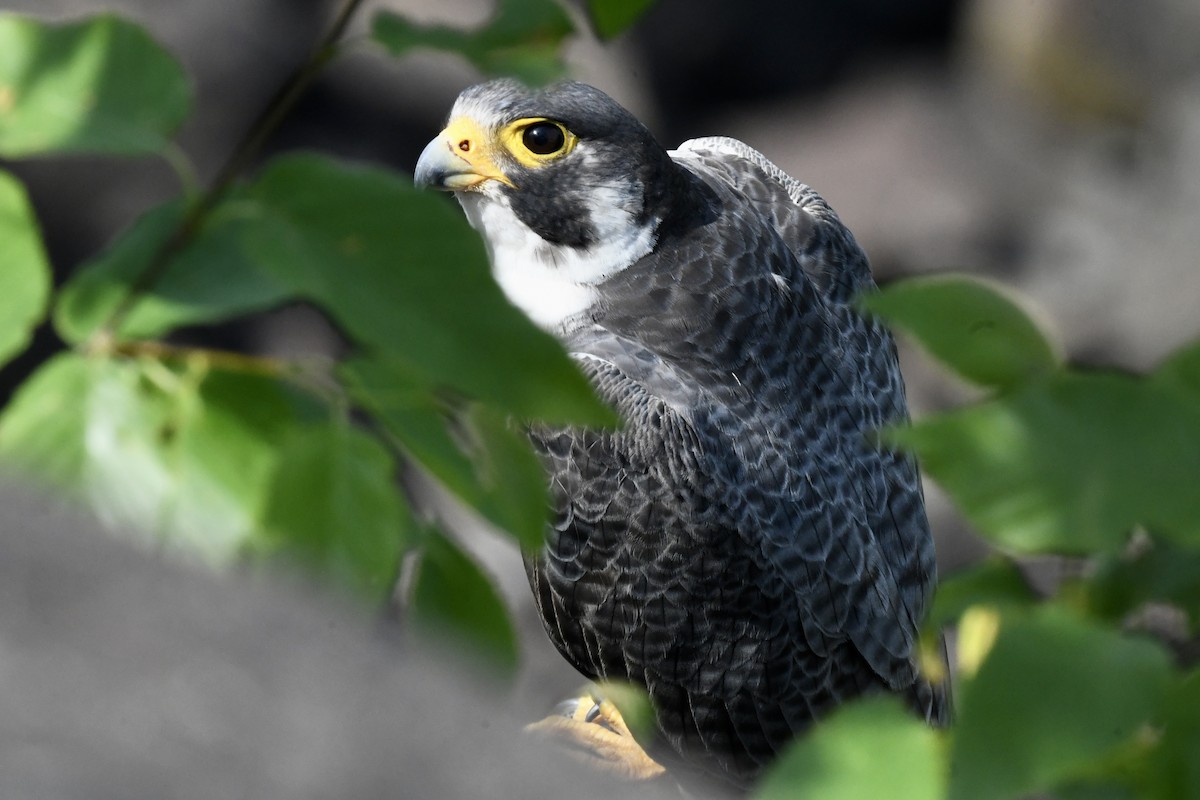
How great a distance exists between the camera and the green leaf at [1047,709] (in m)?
0.65

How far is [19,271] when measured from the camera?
0.71 meters

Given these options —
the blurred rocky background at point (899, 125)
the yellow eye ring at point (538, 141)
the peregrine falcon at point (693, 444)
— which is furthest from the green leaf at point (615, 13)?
the blurred rocky background at point (899, 125)

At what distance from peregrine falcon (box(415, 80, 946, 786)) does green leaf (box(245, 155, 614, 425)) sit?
2.24 m

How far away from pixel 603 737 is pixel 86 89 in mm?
2950

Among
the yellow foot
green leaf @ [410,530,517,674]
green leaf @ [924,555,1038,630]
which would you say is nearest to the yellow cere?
the yellow foot

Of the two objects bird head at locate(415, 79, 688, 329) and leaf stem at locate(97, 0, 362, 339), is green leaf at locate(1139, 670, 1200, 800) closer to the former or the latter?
leaf stem at locate(97, 0, 362, 339)

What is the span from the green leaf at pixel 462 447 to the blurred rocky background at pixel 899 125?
5849mm

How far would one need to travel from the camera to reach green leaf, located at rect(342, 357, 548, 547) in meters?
0.79

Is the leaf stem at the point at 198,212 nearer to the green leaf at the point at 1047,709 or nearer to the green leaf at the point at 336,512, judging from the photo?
the green leaf at the point at 336,512

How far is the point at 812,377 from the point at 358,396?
7.91 feet

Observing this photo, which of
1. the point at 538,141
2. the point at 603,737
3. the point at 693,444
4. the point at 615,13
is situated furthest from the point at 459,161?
the point at 615,13

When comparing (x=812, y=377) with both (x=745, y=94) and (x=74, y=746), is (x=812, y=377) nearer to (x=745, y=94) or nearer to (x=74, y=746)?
(x=74, y=746)

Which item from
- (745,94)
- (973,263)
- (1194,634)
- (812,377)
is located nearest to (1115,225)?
(973,263)

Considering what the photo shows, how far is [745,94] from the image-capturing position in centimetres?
838
